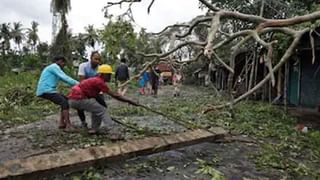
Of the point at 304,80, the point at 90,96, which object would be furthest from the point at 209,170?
the point at 304,80

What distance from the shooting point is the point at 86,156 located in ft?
19.0

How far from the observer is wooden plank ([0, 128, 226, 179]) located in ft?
16.9

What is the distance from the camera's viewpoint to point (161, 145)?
6.63 metres

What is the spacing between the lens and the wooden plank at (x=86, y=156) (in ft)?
16.9

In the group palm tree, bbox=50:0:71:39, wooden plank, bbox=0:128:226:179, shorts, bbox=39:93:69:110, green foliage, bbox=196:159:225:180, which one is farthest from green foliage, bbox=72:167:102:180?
palm tree, bbox=50:0:71:39

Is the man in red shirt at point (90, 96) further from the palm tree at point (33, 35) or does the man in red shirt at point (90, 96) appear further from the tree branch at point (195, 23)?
the palm tree at point (33, 35)

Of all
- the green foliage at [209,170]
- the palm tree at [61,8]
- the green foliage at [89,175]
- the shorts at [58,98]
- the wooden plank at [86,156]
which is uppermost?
the palm tree at [61,8]

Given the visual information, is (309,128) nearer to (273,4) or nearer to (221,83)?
(273,4)

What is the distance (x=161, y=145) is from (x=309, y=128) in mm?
5948

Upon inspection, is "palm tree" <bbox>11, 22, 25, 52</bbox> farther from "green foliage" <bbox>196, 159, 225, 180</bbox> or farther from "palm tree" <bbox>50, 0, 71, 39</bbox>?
"green foliage" <bbox>196, 159, 225, 180</bbox>

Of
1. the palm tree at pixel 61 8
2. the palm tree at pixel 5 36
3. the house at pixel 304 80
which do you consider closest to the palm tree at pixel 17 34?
the palm tree at pixel 5 36

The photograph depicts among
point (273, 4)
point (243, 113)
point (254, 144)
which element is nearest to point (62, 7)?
point (273, 4)

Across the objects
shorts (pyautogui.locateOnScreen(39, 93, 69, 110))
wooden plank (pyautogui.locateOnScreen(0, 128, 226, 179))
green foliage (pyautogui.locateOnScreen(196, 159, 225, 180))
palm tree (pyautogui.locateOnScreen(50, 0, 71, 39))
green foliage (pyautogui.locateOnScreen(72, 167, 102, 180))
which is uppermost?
palm tree (pyautogui.locateOnScreen(50, 0, 71, 39))

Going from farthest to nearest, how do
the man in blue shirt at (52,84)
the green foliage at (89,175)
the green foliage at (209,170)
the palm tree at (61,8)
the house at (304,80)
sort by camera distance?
the palm tree at (61,8) → the house at (304,80) → the man in blue shirt at (52,84) → the green foliage at (209,170) → the green foliage at (89,175)
